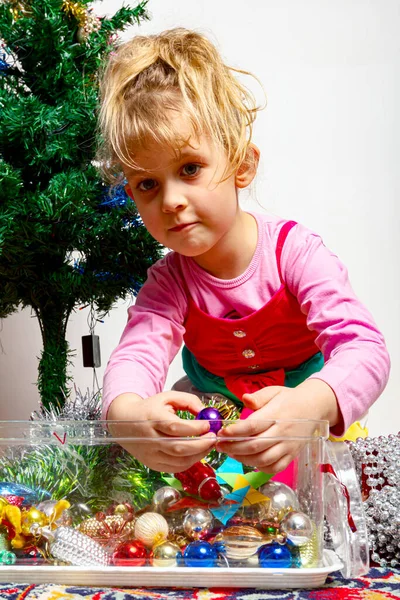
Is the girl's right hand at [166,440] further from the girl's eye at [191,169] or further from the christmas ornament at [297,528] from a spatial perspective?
the girl's eye at [191,169]

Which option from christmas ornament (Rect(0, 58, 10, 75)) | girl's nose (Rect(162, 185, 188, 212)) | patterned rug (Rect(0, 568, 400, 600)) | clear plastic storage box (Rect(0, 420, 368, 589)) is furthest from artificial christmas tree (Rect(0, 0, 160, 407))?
patterned rug (Rect(0, 568, 400, 600))

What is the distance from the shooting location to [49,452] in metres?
0.68

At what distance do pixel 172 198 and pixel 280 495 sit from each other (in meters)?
0.33

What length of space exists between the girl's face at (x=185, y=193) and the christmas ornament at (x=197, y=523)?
1.06 ft

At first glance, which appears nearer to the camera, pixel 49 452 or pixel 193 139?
pixel 49 452

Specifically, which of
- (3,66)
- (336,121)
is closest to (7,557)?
(3,66)

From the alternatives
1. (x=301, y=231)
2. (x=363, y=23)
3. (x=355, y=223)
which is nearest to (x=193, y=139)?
(x=301, y=231)

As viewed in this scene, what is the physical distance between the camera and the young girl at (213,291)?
0.68 m

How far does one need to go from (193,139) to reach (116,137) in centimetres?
9

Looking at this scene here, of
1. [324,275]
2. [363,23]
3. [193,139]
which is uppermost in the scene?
[363,23]

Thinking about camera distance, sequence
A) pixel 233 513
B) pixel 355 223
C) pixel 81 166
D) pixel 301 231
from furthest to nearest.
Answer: pixel 355 223
pixel 81 166
pixel 301 231
pixel 233 513

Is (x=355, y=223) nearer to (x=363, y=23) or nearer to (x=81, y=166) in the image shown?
(x=363, y=23)

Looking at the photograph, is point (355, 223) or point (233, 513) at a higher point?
point (355, 223)

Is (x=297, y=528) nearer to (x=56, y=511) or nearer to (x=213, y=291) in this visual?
(x=56, y=511)
